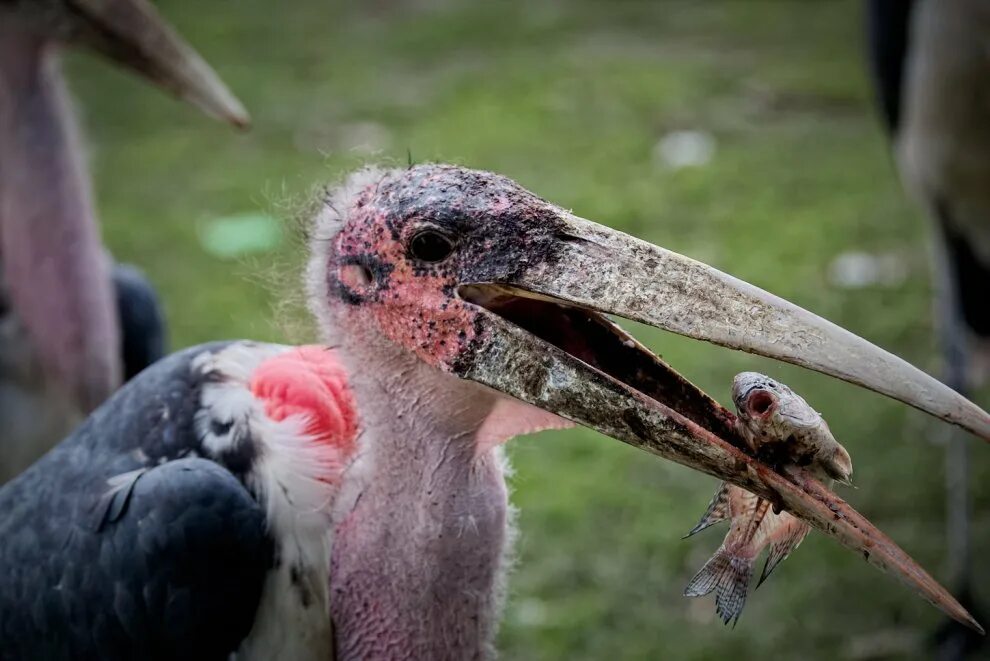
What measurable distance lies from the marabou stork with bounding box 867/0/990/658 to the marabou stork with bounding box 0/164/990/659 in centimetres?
253

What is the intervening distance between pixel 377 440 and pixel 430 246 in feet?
1.30

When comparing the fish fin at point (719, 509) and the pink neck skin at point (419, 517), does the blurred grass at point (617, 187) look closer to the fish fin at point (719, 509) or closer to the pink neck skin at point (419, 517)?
the pink neck skin at point (419, 517)

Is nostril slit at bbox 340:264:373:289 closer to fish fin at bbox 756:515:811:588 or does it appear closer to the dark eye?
the dark eye

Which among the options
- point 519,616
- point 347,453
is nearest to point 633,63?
point 519,616

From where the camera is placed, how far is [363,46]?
861cm

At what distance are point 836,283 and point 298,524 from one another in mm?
4052

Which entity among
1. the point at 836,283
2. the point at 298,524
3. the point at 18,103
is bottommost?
the point at 836,283

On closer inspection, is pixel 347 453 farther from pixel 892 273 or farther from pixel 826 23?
pixel 826 23

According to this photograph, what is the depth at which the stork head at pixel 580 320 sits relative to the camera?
1.63 meters

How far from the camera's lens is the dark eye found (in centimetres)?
191

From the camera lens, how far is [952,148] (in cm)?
420

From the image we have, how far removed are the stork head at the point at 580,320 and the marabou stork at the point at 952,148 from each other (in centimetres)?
257

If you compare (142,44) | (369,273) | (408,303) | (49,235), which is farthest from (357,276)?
(142,44)

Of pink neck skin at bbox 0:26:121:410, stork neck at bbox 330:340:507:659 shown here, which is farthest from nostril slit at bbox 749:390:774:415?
pink neck skin at bbox 0:26:121:410
